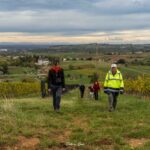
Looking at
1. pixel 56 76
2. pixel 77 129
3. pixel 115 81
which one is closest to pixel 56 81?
pixel 56 76

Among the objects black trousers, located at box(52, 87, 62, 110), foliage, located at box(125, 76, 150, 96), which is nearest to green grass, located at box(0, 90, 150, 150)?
black trousers, located at box(52, 87, 62, 110)

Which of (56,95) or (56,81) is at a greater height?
(56,81)

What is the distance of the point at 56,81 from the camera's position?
14.1m

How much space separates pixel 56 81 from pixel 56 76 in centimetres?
16

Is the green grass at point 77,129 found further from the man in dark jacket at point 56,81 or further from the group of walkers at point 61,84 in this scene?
the group of walkers at point 61,84

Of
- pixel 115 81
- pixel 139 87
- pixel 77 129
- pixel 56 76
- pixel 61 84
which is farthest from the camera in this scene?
pixel 139 87

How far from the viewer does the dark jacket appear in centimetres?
1404

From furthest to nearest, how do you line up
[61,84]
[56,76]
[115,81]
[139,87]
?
[139,87] → [115,81] → [61,84] → [56,76]

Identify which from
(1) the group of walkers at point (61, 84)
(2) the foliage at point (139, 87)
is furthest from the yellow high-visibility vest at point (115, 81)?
(2) the foliage at point (139, 87)

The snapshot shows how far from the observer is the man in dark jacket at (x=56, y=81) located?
14.0 m

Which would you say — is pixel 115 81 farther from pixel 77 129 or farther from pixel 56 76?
pixel 77 129

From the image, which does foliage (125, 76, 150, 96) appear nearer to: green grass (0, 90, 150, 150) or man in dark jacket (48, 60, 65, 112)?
man in dark jacket (48, 60, 65, 112)

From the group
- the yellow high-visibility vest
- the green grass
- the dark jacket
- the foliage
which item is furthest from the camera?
the foliage

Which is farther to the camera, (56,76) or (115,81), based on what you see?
(115,81)
